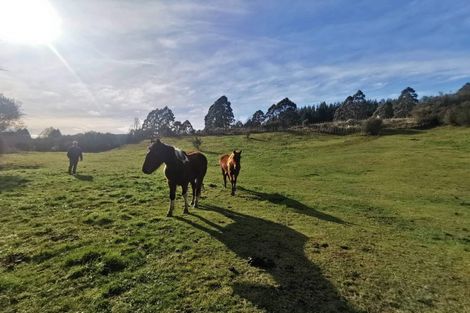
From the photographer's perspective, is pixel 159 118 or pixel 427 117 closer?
pixel 427 117

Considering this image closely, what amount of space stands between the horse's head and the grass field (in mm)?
1738

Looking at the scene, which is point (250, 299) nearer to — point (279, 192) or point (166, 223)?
point (166, 223)

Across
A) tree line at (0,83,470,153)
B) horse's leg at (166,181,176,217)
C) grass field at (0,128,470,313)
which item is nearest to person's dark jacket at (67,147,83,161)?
grass field at (0,128,470,313)

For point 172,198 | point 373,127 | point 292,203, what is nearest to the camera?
point 172,198

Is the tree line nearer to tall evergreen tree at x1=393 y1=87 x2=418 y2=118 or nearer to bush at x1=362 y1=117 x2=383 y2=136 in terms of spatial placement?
tall evergreen tree at x1=393 y1=87 x2=418 y2=118

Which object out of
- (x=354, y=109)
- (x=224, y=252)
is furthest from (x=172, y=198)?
(x=354, y=109)

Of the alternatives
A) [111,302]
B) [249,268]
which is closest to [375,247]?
[249,268]

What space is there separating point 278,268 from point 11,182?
1768cm

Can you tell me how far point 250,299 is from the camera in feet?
20.8

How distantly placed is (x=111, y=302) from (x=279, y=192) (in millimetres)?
14248

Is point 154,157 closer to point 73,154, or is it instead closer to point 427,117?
point 73,154

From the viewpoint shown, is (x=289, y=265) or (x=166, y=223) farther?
(x=166, y=223)

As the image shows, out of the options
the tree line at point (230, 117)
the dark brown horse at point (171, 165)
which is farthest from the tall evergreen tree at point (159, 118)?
the dark brown horse at point (171, 165)

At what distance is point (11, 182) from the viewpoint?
19.0 m
